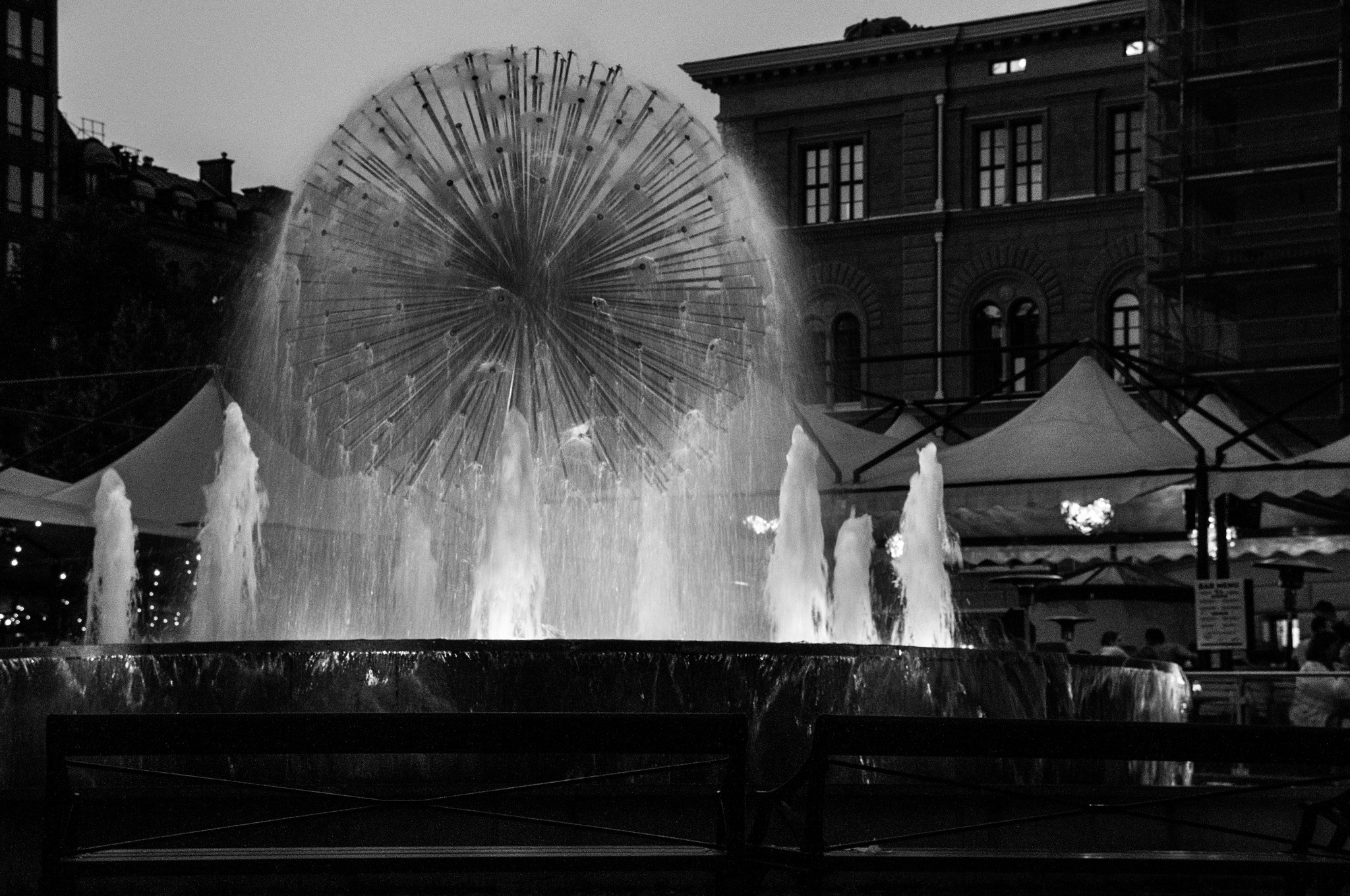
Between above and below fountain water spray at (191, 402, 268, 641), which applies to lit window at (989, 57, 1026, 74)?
above

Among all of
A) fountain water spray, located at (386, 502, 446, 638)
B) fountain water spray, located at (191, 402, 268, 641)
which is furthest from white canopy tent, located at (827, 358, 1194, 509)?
fountain water spray, located at (386, 502, 446, 638)

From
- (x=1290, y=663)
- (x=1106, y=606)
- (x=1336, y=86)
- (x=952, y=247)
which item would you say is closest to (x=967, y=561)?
(x=1106, y=606)

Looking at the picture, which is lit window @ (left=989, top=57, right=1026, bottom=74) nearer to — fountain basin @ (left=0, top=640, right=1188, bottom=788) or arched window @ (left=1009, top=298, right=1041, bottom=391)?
arched window @ (left=1009, top=298, right=1041, bottom=391)

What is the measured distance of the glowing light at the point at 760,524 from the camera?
2417cm

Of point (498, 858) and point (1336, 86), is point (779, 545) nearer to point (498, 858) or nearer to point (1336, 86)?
point (498, 858)

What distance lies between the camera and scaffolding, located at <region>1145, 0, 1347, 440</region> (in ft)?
129

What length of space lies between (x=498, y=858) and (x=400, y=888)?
1.96 m

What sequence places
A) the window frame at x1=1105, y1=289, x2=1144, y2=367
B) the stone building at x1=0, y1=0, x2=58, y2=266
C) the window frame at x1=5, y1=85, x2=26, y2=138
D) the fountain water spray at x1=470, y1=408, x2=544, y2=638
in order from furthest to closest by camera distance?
the window frame at x1=5, y1=85, x2=26, y2=138, the stone building at x1=0, y1=0, x2=58, y2=266, the window frame at x1=1105, y1=289, x2=1144, y2=367, the fountain water spray at x1=470, y1=408, x2=544, y2=638

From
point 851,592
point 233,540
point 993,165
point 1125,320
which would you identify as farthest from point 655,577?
point 993,165

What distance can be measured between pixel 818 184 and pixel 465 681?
139 ft

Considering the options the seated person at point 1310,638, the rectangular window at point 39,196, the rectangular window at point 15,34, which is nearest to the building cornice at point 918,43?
the seated person at point 1310,638

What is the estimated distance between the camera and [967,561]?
2867 cm

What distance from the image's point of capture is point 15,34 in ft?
230

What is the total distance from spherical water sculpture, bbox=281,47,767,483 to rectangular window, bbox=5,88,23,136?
60627 mm
